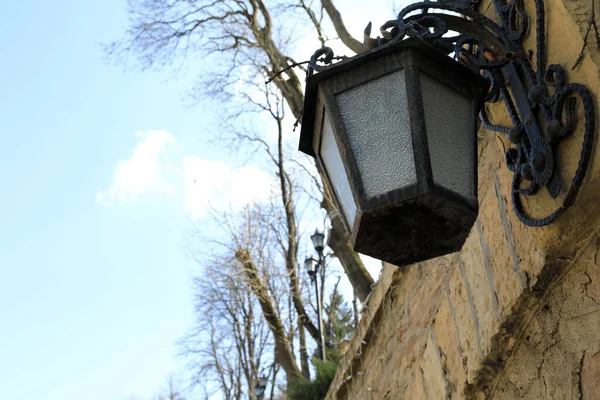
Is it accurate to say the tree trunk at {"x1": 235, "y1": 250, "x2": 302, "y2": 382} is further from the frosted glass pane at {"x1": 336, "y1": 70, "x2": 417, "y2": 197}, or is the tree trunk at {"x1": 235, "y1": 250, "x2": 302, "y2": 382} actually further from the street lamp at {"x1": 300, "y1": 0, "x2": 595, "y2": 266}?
the frosted glass pane at {"x1": 336, "y1": 70, "x2": 417, "y2": 197}

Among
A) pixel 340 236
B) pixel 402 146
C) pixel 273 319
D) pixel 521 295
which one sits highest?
pixel 273 319

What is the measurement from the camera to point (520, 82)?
1.92m

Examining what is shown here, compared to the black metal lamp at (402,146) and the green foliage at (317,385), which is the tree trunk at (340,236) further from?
the black metal lamp at (402,146)

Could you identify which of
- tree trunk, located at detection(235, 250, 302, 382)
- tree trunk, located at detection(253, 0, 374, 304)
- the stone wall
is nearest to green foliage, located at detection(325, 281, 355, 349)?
tree trunk, located at detection(235, 250, 302, 382)

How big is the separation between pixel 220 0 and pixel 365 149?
429 inches

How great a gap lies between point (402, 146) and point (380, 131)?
0.08 m

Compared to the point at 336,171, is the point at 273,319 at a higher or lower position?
higher

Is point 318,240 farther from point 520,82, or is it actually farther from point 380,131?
point 380,131

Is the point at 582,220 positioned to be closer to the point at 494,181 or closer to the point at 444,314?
the point at 494,181

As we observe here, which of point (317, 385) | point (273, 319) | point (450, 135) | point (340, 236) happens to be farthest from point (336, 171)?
point (273, 319)

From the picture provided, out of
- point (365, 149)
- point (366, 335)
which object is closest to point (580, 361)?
point (365, 149)

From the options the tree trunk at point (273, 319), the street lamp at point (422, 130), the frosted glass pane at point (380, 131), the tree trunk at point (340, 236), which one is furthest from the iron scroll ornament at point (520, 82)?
the tree trunk at point (273, 319)

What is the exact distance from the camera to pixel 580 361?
190 centimetres

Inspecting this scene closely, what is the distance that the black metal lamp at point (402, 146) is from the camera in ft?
5.08
